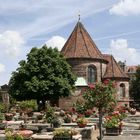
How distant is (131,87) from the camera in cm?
8488

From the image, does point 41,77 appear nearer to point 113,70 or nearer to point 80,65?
point 80,65

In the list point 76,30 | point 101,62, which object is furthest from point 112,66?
point 76,30

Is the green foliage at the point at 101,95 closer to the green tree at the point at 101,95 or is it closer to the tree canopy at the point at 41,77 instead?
the green tree at the point at 101,95

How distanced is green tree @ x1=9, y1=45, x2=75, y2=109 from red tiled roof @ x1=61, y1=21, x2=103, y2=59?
906 cm

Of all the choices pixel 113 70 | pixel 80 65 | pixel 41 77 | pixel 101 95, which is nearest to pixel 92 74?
pixel 80 65

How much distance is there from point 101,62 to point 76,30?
21.5 ft

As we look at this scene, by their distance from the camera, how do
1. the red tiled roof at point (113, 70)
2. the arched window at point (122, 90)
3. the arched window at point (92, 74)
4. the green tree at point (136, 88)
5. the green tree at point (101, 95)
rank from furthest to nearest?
the green tree at point (136, 88) < the arched window at point (122, 90) < the red tiled roof at point (113, 70) < the arched window at point (92, 74) < the green tree at point (101, 95)

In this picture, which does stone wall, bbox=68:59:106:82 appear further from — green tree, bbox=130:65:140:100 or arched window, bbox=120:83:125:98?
green tree, bbox=130:65:140:100

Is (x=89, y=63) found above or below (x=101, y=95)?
above

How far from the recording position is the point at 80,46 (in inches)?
2608

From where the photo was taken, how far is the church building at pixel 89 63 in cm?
6481

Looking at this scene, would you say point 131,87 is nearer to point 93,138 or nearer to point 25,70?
point 25,70

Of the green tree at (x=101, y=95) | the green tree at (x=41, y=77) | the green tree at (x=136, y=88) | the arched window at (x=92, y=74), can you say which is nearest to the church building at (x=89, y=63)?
the arched window at (x=92, y=74)

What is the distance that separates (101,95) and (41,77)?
3198 cm
